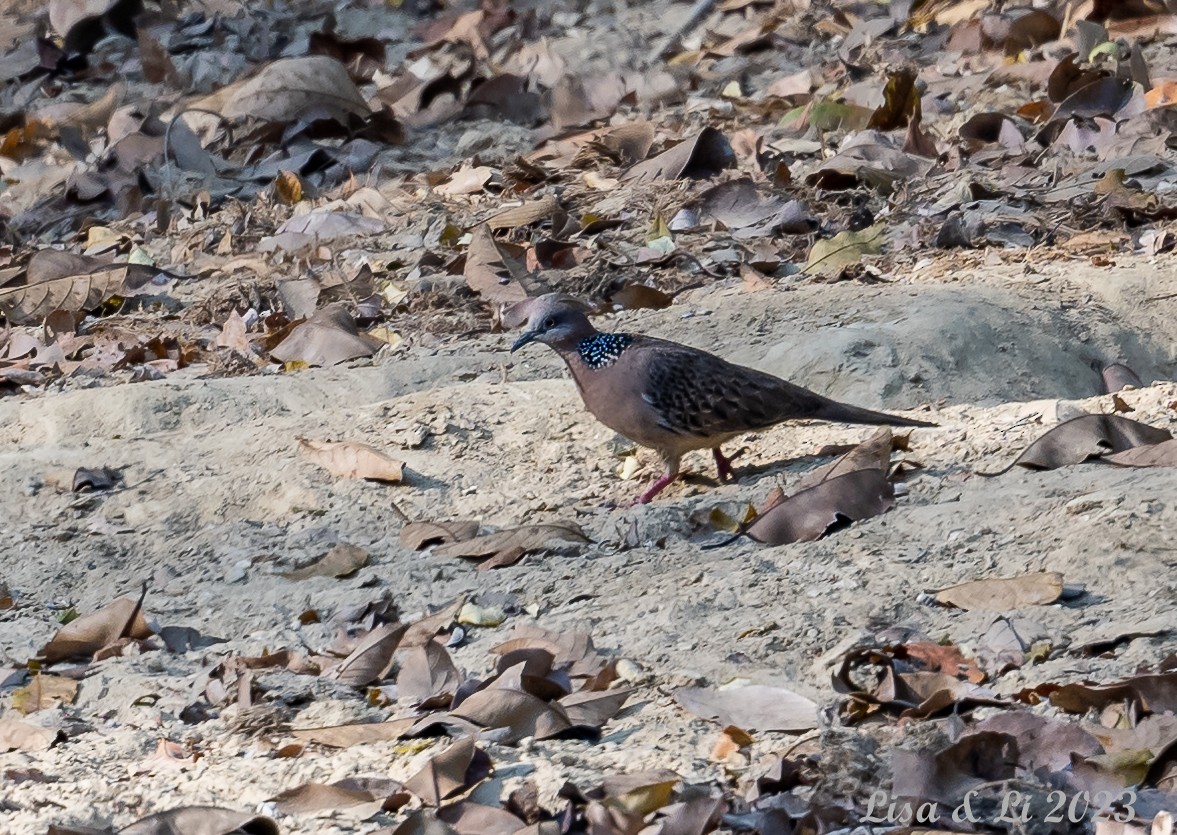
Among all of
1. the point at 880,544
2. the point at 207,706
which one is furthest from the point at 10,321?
the point at 880,544

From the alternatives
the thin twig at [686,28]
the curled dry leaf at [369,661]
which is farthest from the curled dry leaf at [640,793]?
the thin twig at [686,28]

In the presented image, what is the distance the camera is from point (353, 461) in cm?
514

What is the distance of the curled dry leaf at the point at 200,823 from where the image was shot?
120 inches

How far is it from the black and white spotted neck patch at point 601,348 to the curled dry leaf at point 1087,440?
1338 mm

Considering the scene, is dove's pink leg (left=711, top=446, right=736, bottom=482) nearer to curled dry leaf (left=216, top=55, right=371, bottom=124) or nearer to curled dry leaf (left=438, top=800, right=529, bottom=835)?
curled dry leaf (left=438, top=800, right=529, bottom=835)

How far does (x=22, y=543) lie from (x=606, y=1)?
281 inches

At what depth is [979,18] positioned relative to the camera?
914cm

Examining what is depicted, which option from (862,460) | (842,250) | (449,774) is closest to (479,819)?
(449,774)

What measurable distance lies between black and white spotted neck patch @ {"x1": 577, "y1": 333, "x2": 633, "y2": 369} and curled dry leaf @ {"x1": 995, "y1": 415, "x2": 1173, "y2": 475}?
1.34 metres

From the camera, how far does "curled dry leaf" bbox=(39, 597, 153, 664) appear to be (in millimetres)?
4160

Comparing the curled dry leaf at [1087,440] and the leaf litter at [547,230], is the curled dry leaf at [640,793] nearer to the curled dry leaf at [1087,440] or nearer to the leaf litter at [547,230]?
the leaf litter at [547,230]

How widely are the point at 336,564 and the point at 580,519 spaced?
2.37ft

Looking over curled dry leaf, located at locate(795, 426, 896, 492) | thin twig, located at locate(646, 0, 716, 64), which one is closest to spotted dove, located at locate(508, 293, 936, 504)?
curled dry leaf, located at locate(795, 426, 896, 492)

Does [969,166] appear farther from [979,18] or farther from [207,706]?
[207,706]
